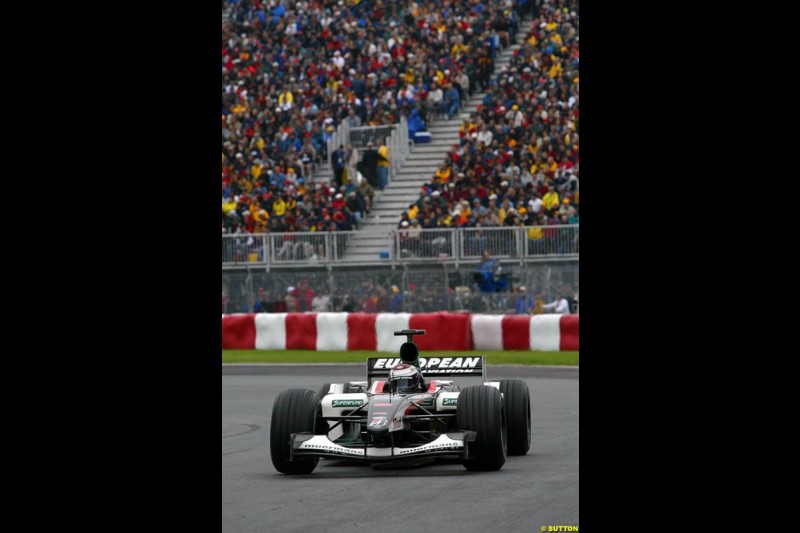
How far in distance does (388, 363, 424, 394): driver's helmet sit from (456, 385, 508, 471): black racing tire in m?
0.79

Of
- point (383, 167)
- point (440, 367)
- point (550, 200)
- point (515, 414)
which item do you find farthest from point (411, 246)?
point (515, 414)

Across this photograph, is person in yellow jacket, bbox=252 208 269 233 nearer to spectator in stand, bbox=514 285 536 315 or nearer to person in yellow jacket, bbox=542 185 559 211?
person in yellow jacket, bbox=542 185 559 211

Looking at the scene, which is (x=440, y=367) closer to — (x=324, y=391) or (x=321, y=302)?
(x=324, y=391)

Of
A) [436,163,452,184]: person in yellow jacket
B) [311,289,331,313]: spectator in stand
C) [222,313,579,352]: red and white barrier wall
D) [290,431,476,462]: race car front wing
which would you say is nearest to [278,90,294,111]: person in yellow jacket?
[436,163,452,184]: person in yellow jacket

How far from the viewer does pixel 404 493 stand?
347 inches

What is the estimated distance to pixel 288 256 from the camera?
25.4m

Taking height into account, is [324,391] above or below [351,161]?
below

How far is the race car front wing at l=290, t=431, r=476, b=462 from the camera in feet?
32.0

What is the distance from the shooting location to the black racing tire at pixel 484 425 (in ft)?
32.3

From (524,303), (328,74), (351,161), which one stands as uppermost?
(328,74)

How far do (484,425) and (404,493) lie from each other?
1.24 m

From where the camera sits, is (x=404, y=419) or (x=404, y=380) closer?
(x=404, y=419)
